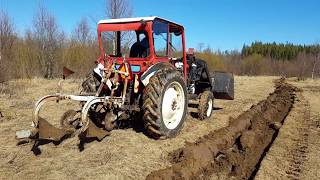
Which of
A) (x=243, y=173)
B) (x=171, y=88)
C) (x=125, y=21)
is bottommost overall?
(x=243, y=173)

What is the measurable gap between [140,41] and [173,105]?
1.44 meters

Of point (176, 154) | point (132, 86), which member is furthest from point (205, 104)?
point (176, 154)

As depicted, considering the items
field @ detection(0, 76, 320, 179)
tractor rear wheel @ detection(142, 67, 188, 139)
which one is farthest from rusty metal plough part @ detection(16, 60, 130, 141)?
tractor rear wheel @ detection(142, 67, 188, 139)

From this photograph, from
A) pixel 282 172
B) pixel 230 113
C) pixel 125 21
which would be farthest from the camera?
pixel 230 113

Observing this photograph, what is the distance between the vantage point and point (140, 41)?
7328mm

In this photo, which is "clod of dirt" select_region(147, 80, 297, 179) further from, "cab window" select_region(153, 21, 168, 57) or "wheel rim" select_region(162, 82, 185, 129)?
"cab window" select_region(153, 21, 168, 57)

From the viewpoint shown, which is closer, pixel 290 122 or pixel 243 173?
pixel 243 173

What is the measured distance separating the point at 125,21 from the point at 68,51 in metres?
18.8

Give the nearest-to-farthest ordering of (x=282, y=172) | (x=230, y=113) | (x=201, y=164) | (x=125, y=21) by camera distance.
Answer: (x=282, y=172) < (x=201, y=164) < (x=125, y=21) < (x=230, y=113)

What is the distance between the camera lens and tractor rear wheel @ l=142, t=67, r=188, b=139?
6.41 meters

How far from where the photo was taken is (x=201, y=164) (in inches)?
240

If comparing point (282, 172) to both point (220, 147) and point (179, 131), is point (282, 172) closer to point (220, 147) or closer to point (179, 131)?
point (220, 147)

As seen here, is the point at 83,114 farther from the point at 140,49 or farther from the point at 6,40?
the point at 6,40

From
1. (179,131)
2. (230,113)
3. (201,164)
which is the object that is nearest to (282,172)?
(201,164)
